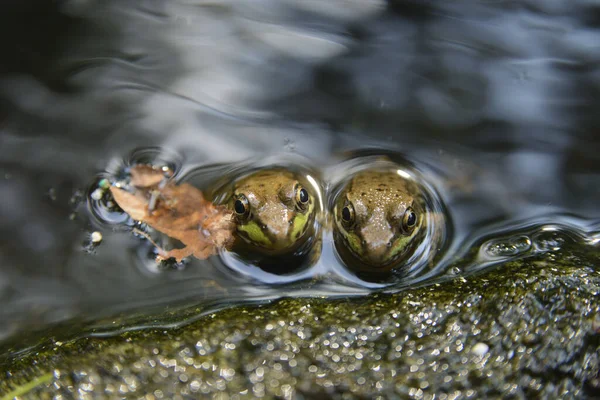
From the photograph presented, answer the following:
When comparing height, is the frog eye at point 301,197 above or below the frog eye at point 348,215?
above

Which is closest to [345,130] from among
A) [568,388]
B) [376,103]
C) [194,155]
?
[376,103]

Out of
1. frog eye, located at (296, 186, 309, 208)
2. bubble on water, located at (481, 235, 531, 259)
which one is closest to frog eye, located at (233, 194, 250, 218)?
frog eye, located at (296, 186, 309, 208)

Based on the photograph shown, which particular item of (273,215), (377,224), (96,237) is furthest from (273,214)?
(96,237)

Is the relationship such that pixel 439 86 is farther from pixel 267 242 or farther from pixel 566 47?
pixel 267 242

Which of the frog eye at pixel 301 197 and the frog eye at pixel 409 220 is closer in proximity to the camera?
the frog eye at pixel 409 220

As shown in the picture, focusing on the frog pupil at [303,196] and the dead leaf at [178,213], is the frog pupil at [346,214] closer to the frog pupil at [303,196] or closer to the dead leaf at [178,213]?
the frog pupil at [303,196]

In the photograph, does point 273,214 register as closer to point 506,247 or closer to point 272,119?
point 272,119

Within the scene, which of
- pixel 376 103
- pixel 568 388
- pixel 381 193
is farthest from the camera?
pixel 376 103

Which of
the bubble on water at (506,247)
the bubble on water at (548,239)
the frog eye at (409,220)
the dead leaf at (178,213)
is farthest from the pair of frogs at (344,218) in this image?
the bubble on water at (548,239)

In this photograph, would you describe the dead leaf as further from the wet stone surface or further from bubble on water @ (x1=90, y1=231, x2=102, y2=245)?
the wet stone surface
